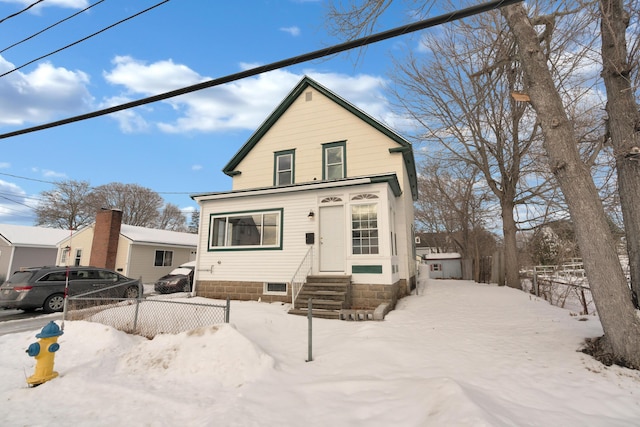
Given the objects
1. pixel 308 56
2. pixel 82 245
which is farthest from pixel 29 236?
pixel 308 56

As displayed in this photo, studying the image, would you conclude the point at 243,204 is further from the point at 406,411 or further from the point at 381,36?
the point at 406,411

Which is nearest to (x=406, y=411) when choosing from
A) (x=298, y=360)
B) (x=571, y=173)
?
(x=298, y=360)

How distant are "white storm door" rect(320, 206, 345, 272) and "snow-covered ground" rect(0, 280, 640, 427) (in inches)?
132

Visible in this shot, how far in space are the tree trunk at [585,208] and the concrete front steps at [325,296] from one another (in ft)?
18.4

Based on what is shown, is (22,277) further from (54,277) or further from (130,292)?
(130,292)

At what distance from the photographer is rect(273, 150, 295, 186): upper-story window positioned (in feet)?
48.1

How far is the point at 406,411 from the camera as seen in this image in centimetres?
354

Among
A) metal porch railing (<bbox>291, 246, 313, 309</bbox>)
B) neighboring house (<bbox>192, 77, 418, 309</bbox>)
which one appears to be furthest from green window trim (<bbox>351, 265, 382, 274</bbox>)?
metal porch railing (<bbox>291, 246, 313, 309</bbox>)

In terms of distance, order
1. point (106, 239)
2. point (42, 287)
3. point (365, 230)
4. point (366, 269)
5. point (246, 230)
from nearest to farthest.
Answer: point (366, 269)
point (365, 230)
point (42, 287)
point (246, 230)
point (106, 239)

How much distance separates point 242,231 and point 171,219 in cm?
4767

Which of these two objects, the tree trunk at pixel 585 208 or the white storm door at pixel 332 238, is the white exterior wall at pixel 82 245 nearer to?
the white storm door at pixel 332 238

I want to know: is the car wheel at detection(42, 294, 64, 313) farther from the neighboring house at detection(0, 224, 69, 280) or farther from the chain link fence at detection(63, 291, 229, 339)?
the neighboring house at detection(0, 224, 69, 280)

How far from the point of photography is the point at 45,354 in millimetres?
4738

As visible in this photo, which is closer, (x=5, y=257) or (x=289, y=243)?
(x=289, y=243)
